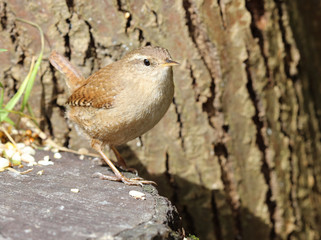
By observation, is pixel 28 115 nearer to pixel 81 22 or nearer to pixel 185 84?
pixel 81 22

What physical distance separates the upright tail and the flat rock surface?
657 mm

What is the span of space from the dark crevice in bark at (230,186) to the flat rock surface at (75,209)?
1.20 metres

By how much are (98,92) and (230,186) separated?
1476 millimetres

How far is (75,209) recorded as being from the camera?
7.20 ft

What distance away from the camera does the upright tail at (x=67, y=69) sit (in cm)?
321

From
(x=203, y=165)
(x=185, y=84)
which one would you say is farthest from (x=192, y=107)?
(x=203, y=165)

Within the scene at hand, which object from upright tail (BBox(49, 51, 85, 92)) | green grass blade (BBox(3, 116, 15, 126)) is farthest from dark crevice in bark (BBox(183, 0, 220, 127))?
green grass blade (BBox(3, 116, 15, 126))

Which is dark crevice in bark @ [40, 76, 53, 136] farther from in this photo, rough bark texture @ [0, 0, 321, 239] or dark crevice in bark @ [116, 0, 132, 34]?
dark crevice in bark @ [116, 0, 132, 34]

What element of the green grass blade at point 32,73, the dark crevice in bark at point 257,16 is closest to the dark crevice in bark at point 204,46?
the dark crevice in bark at point 257,16

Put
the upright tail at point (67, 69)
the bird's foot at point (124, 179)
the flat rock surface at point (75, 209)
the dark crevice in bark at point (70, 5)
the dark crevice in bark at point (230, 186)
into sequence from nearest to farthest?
the flat rock surface at point (75, 209) < the bird's foot at point (124, 179) < the upright tail at point (67, 69) < the dark crevice in bark at point (70, 5) < the dark crevice in bark at point (230, 186)

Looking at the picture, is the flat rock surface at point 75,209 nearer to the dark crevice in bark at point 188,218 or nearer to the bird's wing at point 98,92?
the bird's wing at point 98,92

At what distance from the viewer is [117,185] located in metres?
2.66

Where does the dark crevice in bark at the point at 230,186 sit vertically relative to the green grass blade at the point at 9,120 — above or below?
below

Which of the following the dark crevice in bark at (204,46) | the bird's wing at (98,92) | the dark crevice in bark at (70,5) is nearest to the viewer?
the bird's wing at (98,92)
